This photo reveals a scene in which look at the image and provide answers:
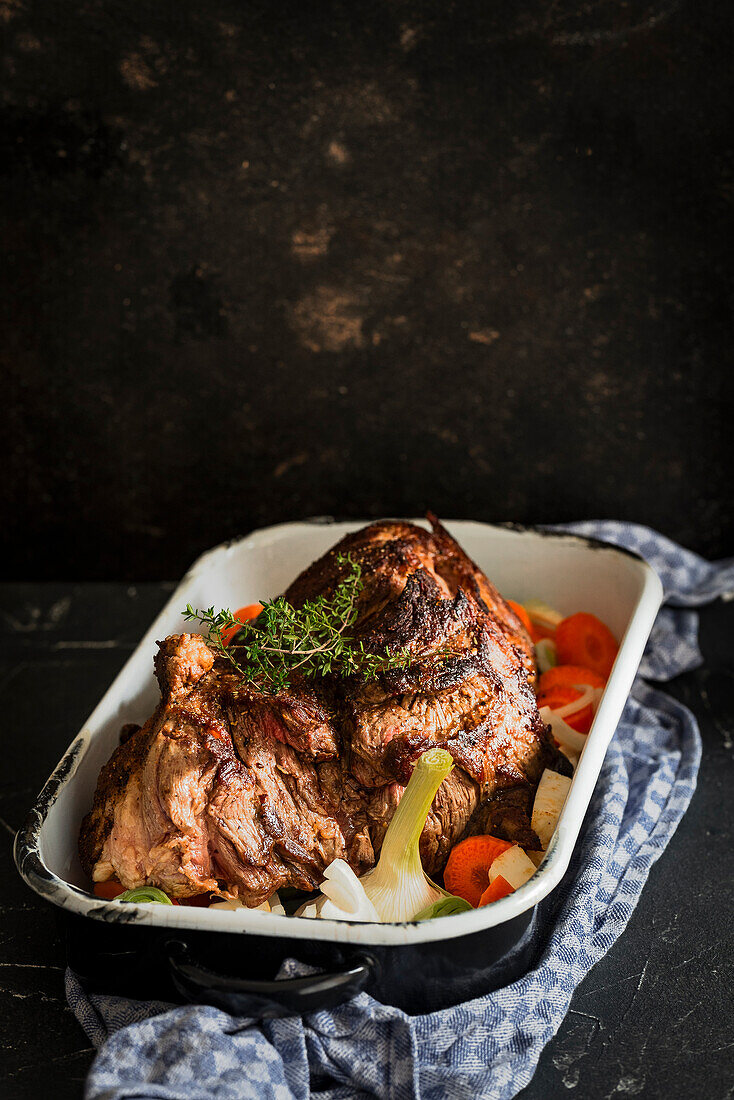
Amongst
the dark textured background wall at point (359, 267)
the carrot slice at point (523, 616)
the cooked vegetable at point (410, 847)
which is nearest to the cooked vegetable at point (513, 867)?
the cooked vegetable at point (410, 847)

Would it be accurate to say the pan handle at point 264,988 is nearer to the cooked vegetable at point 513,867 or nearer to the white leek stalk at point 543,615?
the cooked vegetable at point 513,867

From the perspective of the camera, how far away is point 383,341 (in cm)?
330

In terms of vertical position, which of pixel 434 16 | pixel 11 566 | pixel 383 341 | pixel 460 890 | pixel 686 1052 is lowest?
pixel 11 566

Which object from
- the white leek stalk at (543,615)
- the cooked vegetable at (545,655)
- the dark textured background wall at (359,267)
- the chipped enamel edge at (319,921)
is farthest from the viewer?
the dark textured background wall at (359,267)

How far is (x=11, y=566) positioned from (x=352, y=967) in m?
2.37

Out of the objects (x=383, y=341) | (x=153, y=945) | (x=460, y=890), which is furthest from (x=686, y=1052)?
(x=383, y=341)

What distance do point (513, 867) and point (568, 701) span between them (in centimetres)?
59

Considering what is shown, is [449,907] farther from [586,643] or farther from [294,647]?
[586,643]

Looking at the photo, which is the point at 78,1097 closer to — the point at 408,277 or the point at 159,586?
the point at 159,586

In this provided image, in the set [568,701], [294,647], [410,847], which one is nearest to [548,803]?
[410,847]

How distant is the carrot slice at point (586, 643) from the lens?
2666 millimetres

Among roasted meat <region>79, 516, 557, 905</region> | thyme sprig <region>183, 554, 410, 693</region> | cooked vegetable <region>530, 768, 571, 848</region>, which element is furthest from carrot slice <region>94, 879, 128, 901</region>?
cooked vegetable <region>530, 768, 571, 848</region>

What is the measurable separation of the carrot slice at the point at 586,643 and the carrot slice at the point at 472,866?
2.48 ft

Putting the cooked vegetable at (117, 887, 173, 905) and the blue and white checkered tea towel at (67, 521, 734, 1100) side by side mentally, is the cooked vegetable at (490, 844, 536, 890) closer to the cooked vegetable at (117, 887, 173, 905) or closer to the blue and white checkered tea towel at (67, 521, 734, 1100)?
the blue and white checkered tea towel at (67, 521, 734, 1100)
